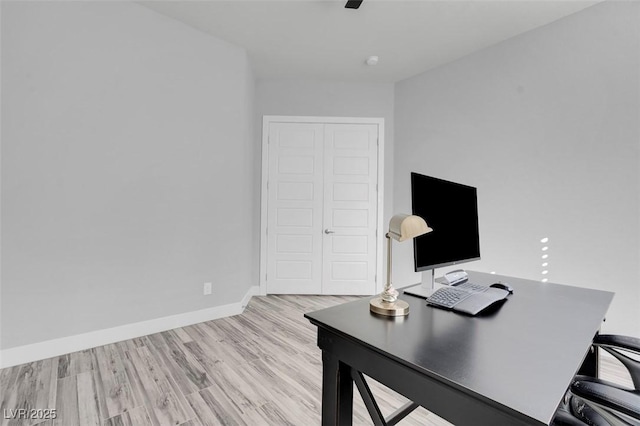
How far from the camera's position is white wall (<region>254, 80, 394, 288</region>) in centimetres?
416

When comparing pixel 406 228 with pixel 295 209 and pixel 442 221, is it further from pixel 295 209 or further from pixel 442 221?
pixel 295 209

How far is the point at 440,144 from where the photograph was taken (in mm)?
3695

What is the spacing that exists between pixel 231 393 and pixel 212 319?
1.36 m

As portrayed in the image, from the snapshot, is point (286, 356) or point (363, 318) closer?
point (363, 318)

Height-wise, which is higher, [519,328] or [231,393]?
[519,328]

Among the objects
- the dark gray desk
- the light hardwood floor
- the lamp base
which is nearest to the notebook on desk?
the dark gray desk

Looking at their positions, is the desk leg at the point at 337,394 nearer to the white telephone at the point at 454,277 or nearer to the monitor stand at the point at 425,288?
the monitor stand at the point at 425,288

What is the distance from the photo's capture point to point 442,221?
1.39 m

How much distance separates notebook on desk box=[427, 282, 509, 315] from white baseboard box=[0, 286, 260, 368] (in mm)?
2529

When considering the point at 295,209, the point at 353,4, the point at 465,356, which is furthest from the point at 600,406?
the point at 295,209

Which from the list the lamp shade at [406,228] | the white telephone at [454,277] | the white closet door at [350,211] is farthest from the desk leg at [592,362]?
the white closet door at [350,211]

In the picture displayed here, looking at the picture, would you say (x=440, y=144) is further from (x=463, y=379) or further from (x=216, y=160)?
(x=463, y=379)

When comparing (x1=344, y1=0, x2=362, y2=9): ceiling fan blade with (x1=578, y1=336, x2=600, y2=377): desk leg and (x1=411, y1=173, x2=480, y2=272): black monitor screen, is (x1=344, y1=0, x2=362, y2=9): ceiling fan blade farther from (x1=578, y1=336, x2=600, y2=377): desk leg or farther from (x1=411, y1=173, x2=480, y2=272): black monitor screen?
(x1=578, y1=336, x2=600, y2=377): desk leg

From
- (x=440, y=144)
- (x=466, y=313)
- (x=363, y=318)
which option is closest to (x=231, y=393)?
(x=363, y=318)
